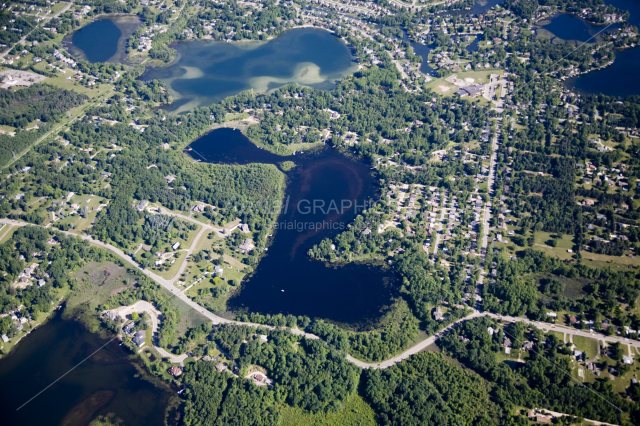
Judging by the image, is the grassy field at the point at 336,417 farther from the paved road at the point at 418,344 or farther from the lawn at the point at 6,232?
the lawn at the point at 6,232

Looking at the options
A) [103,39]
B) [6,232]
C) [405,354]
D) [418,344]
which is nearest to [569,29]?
[418,344]

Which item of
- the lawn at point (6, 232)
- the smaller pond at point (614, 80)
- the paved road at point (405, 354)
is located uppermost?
the smaller pond at point (614, 80)

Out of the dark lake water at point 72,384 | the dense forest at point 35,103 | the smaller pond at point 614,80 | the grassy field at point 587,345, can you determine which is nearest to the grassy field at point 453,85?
the smaller pond at point 614,80

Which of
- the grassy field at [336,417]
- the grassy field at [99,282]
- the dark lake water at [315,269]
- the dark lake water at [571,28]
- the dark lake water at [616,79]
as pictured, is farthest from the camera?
the dark lake water at [571,28]

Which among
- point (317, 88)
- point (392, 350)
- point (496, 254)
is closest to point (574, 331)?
point (496, 254)

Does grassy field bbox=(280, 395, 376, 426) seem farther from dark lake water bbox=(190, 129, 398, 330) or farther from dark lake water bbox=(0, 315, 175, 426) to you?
dark lake water bbox=(0, 315, 175, 426)

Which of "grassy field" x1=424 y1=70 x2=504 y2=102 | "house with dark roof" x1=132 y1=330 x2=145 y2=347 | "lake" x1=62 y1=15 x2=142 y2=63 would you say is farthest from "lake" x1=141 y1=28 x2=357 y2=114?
"house with dark roof" x1=132 y1=330 x2=145 y2=347

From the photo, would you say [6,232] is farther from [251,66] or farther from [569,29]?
[569,29]

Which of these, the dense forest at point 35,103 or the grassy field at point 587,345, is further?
the dense forest at point 35,103
